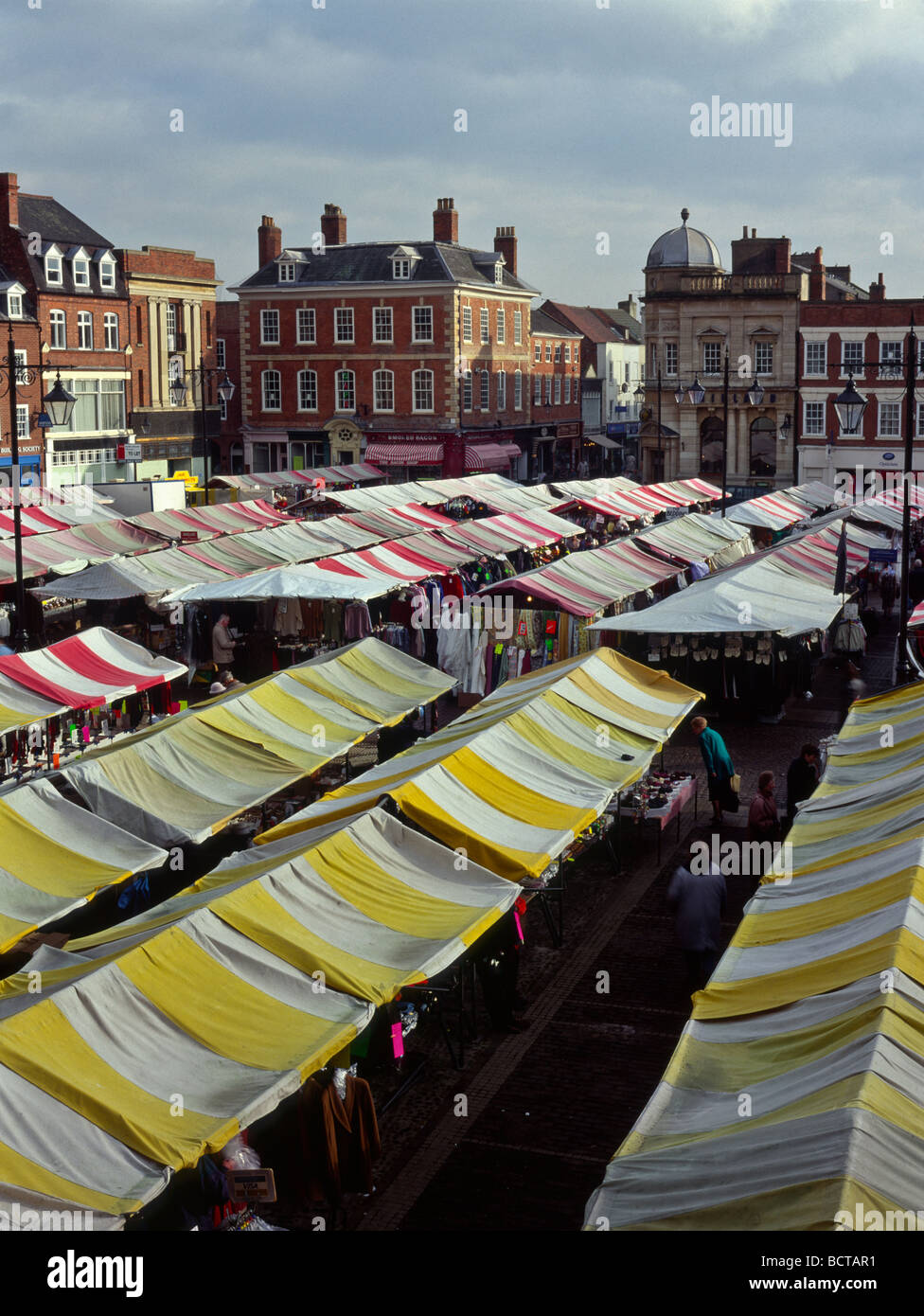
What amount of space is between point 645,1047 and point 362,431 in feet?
173

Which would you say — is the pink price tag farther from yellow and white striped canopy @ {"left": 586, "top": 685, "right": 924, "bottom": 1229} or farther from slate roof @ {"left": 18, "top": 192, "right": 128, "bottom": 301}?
slate roof @ {"left": 18, "top": 192, "right": 128, "bottom": 301}

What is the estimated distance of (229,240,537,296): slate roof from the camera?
61062mm

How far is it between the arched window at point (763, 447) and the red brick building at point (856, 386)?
7.03ft

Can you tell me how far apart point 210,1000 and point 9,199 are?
161 feet

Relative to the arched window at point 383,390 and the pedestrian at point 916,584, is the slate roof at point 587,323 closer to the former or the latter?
the arched window at point 383,390

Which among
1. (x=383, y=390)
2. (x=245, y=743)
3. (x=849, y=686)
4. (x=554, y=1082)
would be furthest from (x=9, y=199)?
(x=554, y=1082)

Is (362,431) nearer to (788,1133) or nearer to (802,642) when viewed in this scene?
(802,642)

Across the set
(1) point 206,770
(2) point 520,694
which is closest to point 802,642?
(2) point 520,694

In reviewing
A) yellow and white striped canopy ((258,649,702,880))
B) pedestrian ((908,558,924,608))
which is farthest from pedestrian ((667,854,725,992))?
pedestrian ((908,558,924,608))

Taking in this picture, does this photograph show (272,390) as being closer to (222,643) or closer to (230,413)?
(230,413)

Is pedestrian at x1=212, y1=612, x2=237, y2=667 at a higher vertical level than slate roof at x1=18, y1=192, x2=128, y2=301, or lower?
lower

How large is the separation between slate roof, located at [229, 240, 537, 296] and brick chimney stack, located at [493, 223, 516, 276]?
4.99 meters

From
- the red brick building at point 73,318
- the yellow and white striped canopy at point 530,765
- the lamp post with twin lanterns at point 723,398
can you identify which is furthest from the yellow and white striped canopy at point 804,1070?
the red brick building at point 73,318

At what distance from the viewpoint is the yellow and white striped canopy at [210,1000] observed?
7.57 m
